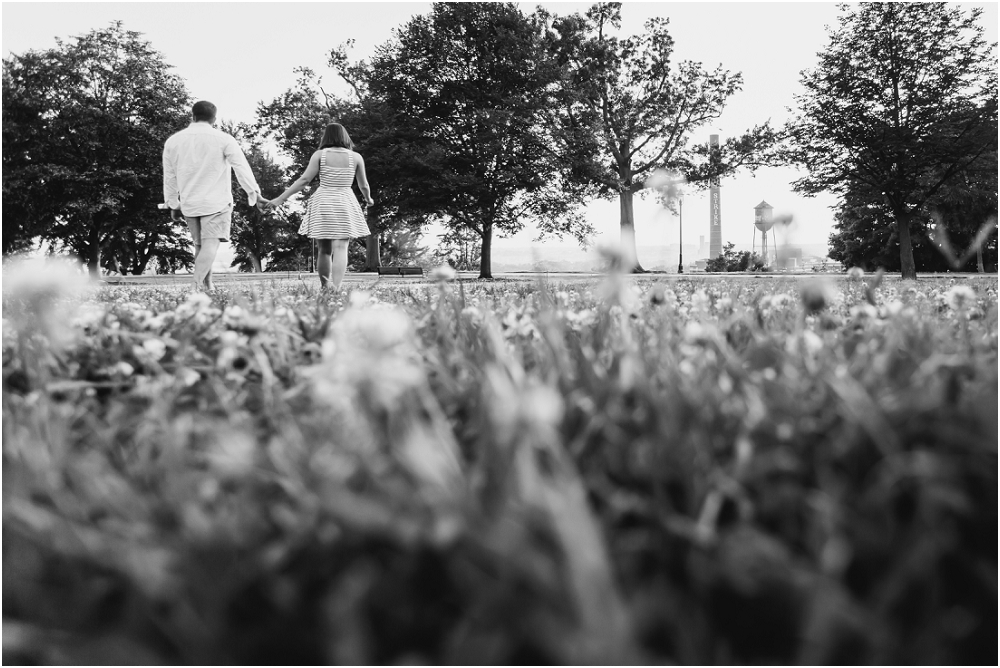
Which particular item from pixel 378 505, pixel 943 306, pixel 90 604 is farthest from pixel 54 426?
pixel 943 306

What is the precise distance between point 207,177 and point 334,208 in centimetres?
145

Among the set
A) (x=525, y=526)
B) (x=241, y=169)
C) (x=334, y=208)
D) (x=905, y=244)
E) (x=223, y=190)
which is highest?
(x=905, y=244)

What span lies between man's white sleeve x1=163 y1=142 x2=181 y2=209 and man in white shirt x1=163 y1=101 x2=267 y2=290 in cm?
5

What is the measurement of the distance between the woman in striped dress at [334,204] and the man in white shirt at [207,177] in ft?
2.14

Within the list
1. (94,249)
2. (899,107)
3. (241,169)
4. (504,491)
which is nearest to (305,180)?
(241,169)

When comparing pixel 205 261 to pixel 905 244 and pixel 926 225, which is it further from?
pixel 926 225

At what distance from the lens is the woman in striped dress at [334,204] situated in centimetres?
797

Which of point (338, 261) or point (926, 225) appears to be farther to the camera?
point (926, 225)

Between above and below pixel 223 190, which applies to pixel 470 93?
above

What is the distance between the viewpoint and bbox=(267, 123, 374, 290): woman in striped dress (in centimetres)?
797

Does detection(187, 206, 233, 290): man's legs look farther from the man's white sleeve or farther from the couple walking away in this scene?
the man's white sleeve

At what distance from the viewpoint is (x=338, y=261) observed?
311 inches

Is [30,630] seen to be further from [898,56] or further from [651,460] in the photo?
[898,56]

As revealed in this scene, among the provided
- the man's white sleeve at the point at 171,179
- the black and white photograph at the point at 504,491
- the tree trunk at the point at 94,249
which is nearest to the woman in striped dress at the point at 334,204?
the man's white sleeve at the point at 171,179
